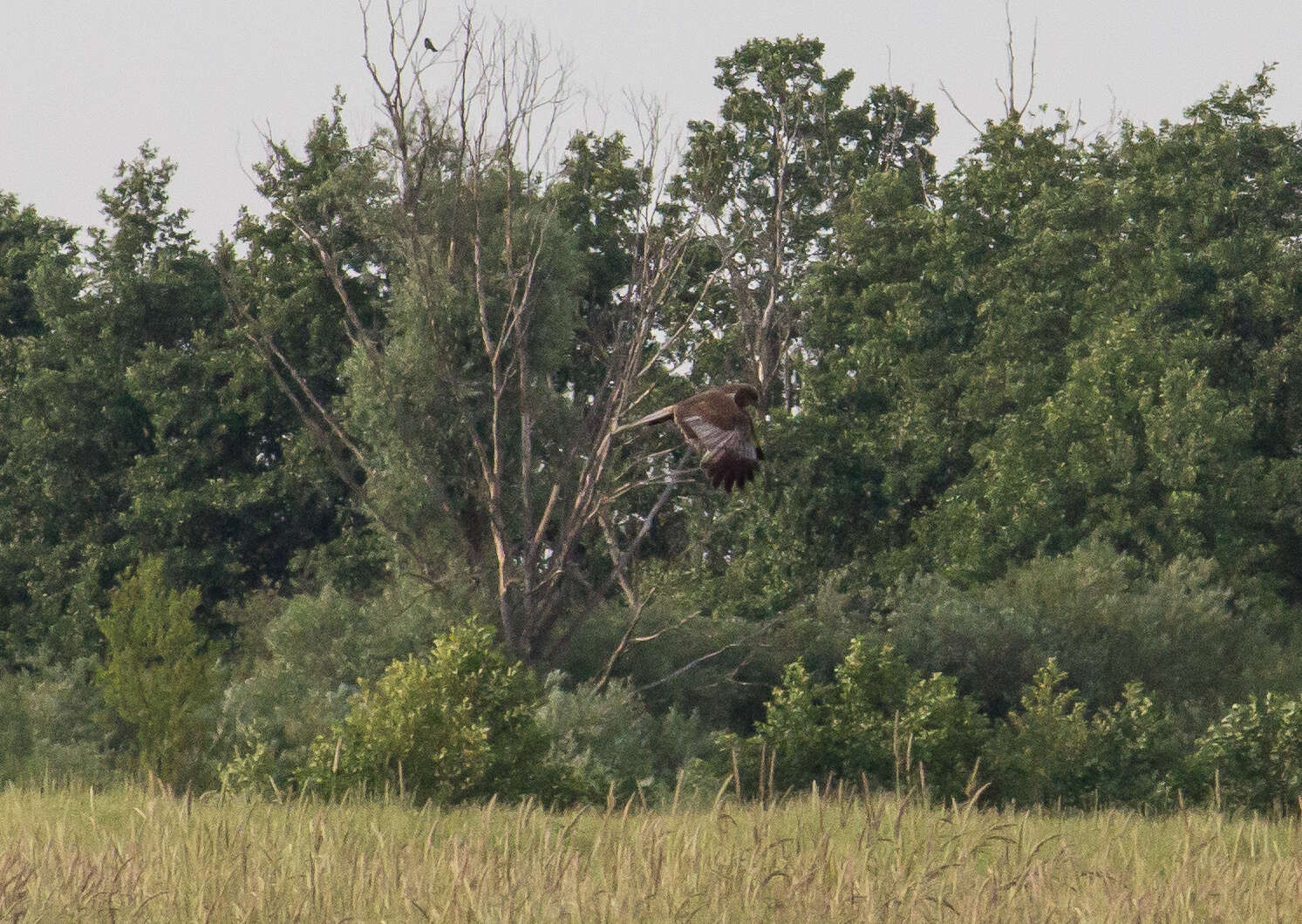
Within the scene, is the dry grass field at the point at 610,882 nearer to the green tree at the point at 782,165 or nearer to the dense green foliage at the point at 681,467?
the dense green foliage at the point at 681,467

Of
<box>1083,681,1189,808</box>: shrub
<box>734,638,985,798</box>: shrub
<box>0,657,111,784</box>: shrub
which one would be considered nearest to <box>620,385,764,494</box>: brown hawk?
<box>734,638,985,798</box>: shrub

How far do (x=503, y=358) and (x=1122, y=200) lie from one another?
10497mm

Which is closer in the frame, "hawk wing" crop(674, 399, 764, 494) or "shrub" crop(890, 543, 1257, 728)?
"hawk wing" crop(674, 399, 764, 494)

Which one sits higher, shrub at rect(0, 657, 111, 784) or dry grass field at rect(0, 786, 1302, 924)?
dry grass field at rect(0, 786, 1302, 924)

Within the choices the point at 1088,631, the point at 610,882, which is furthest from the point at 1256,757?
the point at 610,882

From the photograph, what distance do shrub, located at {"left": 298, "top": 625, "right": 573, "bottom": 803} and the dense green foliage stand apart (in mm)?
41

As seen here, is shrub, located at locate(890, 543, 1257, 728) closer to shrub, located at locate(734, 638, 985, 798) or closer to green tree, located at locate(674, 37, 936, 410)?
shrub, located at locate(734, 638, 985, 798)

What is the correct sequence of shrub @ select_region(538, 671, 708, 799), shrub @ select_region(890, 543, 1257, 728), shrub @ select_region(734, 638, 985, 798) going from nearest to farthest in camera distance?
shrub @ select_region(538, 671, 708, 799)
shrub @ select_region(734, 638, 985, 798)
shrub @ select_region(890, 543, 1257, 728)

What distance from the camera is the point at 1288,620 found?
22828 mm

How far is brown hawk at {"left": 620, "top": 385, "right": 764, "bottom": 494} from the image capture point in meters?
7.05

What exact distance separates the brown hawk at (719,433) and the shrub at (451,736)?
20.3 ft

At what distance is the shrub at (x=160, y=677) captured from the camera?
19016mm

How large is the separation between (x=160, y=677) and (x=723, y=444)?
45.5 ft

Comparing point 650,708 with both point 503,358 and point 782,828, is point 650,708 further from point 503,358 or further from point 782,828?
point 782,828
